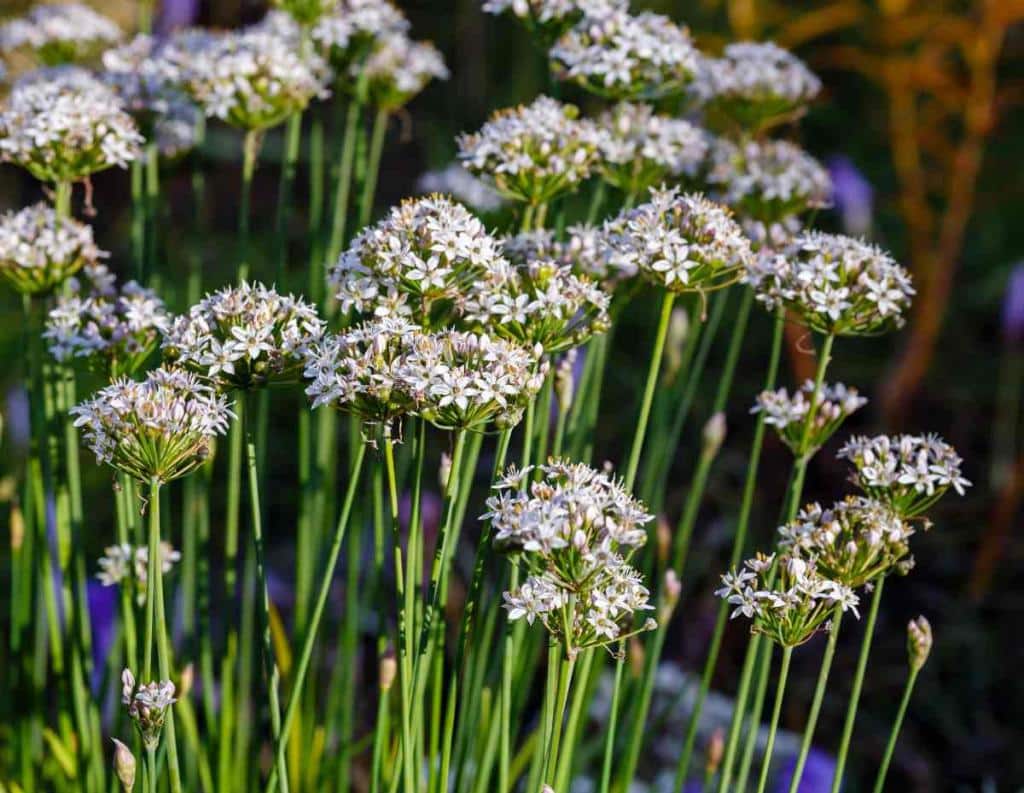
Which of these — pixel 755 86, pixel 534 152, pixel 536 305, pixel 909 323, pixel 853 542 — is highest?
pixel 755 86

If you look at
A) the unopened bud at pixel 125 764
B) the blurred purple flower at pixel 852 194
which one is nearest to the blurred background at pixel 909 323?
the blurred purple flower at pixel 852 194

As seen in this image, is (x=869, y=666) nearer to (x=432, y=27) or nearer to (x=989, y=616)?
(x=989, y=616)

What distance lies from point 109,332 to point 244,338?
1.41 ft

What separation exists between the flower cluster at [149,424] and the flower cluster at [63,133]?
2.17 ft

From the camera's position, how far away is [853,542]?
1.52m

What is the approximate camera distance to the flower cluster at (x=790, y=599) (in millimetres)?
1436

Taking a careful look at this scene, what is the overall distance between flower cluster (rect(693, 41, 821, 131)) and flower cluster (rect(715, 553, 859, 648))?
3.95 ft

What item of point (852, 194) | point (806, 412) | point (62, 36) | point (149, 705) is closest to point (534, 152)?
point (806, 412)

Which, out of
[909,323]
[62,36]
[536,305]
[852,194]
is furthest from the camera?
[909,323]

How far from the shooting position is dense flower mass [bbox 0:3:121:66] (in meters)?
2.63

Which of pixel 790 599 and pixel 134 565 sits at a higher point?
pixel 790 599

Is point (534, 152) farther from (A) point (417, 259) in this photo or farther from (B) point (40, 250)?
(B) point (40, 250)

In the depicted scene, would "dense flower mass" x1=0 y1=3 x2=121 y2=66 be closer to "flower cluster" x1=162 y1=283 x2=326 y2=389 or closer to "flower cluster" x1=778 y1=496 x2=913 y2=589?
"flower cluster" x1=162 y1=283 x2=326 y2=389

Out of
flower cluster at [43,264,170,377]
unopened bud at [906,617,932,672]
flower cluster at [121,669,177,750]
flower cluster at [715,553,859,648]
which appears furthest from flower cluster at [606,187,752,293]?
flower cluster at [121,669,177,750]
